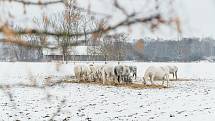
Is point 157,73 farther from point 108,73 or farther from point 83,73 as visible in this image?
point 83,73

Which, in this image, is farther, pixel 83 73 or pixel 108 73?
pixel 83 73

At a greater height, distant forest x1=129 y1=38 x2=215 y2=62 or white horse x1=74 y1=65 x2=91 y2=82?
distant forest x1=129 y1=38 x2=215 y2=62

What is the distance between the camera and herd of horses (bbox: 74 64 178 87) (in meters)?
25.8

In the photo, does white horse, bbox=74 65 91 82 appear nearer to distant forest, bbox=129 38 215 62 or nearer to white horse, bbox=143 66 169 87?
distant forest, bbox=129 38 215 62

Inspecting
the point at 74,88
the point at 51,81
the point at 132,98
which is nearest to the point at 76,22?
the point at 51,81

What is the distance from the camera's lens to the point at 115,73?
Answer: 2820 centimetres

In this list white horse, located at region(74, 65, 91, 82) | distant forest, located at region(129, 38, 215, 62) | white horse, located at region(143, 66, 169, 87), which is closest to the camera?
distant forest, located at region(129, 38, 215, 62)

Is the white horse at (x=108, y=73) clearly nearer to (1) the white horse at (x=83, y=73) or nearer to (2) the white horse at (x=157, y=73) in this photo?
(1) the white horse at (x=83, y=73)

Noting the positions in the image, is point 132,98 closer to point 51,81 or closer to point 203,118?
point 203,118

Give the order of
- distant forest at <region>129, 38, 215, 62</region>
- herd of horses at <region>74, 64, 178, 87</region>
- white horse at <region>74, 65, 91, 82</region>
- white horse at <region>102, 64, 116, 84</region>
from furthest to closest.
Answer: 1. white horse at <region>74, 65, 91, 82</region>
2. white horse at <region>102, 64, 116, 84</region>
3. herd of horses at <region>74, 64, 178, 87</region>
4. distant forest at <region>129, 38, 215, 62</region>

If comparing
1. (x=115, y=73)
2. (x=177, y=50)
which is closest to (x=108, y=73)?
(x=115, y=73)

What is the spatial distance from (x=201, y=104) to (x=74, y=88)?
10.5 meters

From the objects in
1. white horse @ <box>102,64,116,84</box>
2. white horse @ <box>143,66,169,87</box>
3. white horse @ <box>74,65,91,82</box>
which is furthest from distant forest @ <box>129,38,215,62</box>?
white horse @ <box>74,65,91,82</box>

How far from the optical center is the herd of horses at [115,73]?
25812 mm
